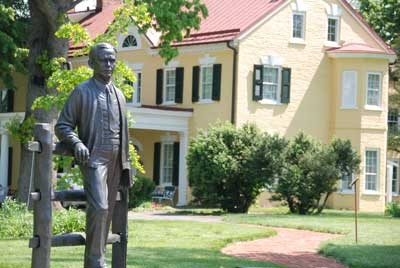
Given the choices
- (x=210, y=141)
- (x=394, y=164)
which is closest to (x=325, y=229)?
(x=210, y=141)

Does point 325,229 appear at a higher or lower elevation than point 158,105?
lower

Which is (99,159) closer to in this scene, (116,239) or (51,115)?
(116,239)

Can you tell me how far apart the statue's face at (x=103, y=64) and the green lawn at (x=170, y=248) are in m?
4.36

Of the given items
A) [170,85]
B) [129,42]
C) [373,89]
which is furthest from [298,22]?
[129,42]

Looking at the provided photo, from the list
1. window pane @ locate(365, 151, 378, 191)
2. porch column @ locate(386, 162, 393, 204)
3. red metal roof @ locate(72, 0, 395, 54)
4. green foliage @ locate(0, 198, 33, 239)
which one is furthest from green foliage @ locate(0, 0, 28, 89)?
Result: porch column @ locate(386, 162, 393, 204)

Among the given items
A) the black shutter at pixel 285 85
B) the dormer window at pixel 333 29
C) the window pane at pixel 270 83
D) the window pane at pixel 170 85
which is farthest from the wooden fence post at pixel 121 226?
the dormer window at pixel 333 29

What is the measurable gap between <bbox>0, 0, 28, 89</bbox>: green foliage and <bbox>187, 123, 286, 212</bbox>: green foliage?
6900 mm

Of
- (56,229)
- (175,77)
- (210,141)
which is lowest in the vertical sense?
(56,229)

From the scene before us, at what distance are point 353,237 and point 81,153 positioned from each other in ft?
42.4

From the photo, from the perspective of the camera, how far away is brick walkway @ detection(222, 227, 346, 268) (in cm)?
1719

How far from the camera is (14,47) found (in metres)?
34.0

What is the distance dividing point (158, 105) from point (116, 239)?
30197 mm

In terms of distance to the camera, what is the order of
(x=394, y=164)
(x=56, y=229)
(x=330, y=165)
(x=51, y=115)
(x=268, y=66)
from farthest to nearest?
(x=394, y=164), (x=268, y=66), (x=330, y=165), (x=51, y=115), (x=56, y=229)

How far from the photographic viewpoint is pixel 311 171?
3188 centimetres
